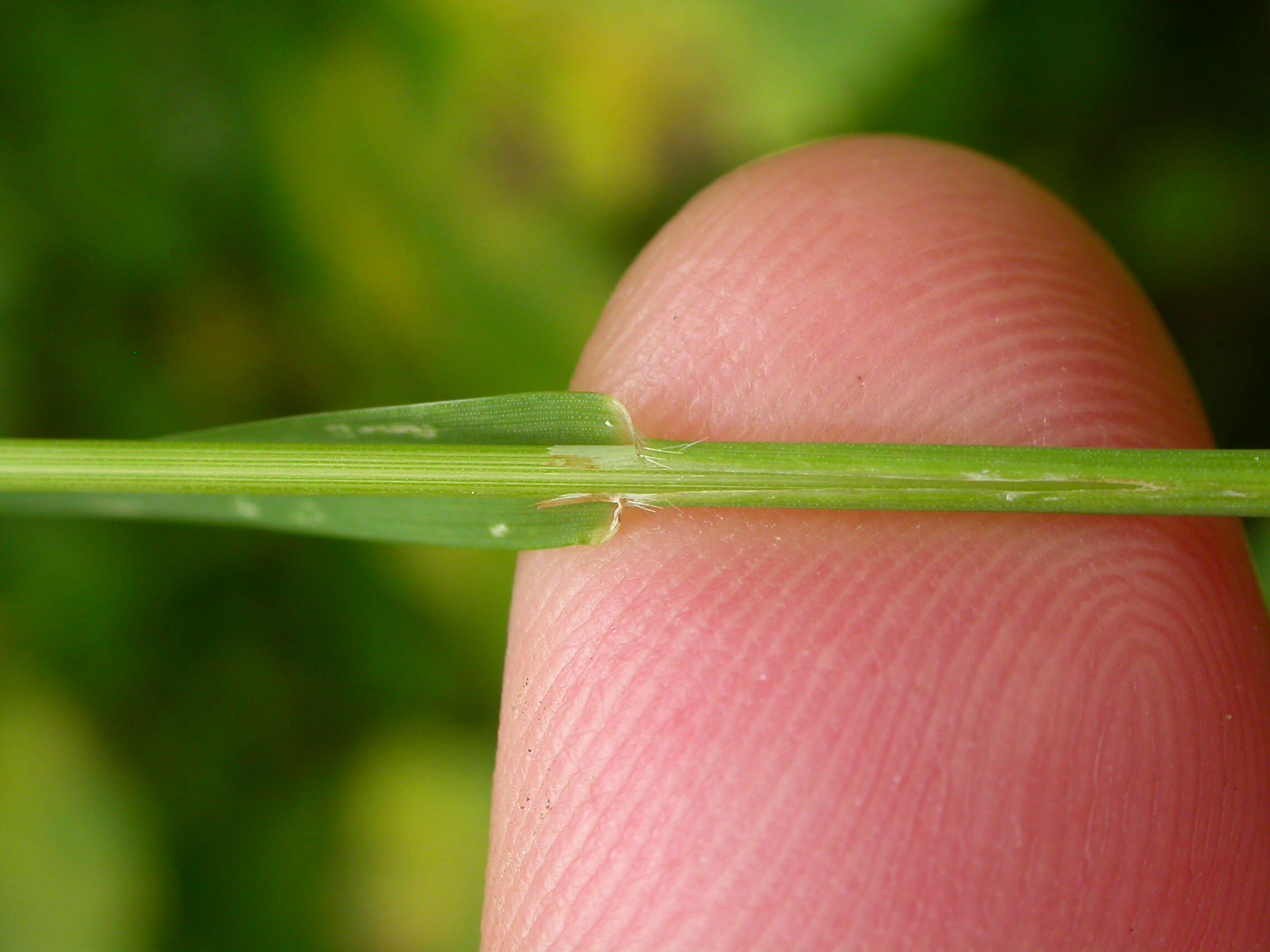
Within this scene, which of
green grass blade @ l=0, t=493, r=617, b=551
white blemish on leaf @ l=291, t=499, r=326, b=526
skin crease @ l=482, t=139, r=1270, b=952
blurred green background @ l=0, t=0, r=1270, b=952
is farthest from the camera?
blurred green background @ l=0, t=0, r=1270, b=952

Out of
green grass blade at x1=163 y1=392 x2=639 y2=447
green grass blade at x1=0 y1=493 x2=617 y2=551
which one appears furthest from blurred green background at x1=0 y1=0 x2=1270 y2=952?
green grass blade at x1=163 y1=392 x2=639 y2=447

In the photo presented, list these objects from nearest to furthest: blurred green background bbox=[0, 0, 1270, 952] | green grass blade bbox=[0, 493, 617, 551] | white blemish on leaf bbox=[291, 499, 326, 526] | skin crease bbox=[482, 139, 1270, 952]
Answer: skin crease bbox=[482, 139, 1270, 952] → green grass blade bbox=[0, 493, 617, 551] → white blemish on leaf bbox=[291, 499, 326, 526] → blurred green background bbox=[0, 0, 1270, 952]

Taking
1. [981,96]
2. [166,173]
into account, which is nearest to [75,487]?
[166,173]

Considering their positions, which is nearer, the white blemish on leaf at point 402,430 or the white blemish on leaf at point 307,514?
the white blemish on leaf at point 402,430

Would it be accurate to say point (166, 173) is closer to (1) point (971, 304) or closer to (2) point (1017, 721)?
(1) point (971, 304)

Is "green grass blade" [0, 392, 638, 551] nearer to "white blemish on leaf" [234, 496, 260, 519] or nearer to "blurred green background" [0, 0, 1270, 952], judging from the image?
"white blemish on leaf" [234, 496, 260, 519]

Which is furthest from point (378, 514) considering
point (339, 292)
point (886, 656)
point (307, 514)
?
point (339, 292)

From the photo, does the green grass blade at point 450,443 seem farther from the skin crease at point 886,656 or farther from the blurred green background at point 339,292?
the blurred green background at point 339,292

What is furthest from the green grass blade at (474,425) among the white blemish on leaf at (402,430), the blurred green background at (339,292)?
the blurred green background at (339,292)
